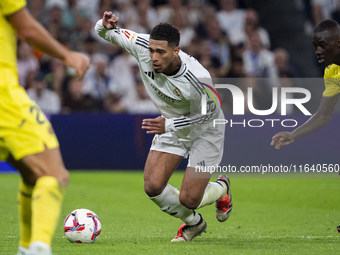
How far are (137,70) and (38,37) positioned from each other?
30.4 ft

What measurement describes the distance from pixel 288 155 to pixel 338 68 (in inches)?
199

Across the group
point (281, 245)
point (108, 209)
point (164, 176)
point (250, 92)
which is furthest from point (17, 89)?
point (250, 92)

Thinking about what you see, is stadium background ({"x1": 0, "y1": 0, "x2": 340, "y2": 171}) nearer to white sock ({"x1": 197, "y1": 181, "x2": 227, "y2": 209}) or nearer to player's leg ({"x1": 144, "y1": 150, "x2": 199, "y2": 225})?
white sock ({"x1": 197, "y1": 181, "x2": 227, "y2": 209})

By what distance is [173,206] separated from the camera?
535 centimetres

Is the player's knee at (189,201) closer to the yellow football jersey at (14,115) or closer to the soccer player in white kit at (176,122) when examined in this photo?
the soccer player in white kit at (176,122)

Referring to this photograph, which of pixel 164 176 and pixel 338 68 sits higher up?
pixel 338 68

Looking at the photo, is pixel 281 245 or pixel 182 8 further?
pixel 182 8

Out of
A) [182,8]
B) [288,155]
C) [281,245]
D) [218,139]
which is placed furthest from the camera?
[182,8]

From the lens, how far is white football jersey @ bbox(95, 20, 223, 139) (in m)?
5.33

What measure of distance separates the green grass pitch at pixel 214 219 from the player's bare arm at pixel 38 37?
200cm

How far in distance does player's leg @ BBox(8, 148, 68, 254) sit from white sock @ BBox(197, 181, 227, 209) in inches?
101

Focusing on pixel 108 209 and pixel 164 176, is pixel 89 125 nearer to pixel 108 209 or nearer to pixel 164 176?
pixel 108 209

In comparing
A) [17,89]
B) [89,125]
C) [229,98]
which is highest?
[17,89]

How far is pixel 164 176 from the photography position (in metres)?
5.39
